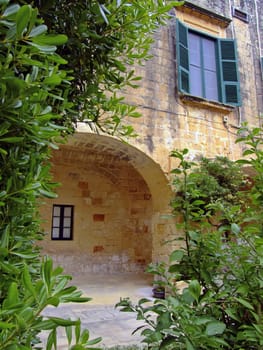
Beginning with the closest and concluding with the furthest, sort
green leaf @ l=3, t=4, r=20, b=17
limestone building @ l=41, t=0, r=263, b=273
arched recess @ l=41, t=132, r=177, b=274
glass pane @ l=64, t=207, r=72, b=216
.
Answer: green leaf @ l=3, t=4, r=20, b=17, limestone building @ l=41, t=0, r=263, b=273, arched recess @ l=41, t=132, r=177, b=274, glass pane @ l=64, t=207, r=72, b=216

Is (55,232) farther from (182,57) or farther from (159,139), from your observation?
(182,57)

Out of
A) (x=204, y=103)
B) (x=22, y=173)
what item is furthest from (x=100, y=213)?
(x=22, y=173)

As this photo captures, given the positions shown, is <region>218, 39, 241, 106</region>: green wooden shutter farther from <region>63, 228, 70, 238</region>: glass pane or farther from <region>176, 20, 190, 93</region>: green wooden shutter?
<region>63, 228, 70, 238</region>: glass pane

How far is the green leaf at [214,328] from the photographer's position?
86 cm

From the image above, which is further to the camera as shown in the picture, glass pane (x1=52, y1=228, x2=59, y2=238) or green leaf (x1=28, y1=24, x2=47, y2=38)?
glass pane (x1=52, y1=228, x2=59, y2=238)

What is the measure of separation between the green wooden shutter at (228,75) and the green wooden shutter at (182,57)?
2.70ft

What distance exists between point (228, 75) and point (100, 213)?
4.38 meters

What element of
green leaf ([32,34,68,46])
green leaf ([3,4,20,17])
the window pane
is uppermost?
the window pane

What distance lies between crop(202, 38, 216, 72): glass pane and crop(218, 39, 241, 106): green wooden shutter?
135 mm

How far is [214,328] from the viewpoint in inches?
34.4

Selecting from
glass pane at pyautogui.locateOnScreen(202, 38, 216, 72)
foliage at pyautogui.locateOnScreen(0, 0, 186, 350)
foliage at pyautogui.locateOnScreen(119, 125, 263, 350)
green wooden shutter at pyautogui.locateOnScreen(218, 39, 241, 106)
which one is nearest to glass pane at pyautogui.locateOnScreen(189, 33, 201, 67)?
glass pane at pyautogui.locateOnScreen(202, 38, 216, 72)

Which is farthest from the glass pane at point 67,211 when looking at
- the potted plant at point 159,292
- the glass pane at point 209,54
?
the glass pane at point 209,54

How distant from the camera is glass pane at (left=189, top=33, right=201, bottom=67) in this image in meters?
5.64

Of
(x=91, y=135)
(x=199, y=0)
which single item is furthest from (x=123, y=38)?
(x=199, y=0)
